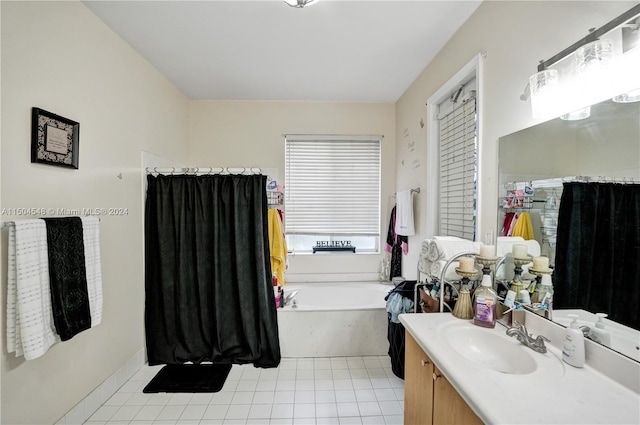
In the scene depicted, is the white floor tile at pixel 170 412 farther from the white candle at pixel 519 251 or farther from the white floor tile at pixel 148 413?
the white candle at pixel 519 251

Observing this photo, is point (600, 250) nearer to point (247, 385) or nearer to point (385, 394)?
point (385, 394)

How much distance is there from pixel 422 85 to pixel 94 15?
2.55 metres

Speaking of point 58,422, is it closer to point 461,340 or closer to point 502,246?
point 461,340

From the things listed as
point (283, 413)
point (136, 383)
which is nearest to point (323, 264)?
point (283, 413)

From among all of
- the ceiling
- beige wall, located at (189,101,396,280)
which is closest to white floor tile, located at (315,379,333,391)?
beige wall, located at (189,101,396,280)

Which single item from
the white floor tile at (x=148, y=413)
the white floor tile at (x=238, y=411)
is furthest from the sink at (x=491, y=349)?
the white floor tile at (x=148, y=413)

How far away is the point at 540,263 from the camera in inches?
47.1

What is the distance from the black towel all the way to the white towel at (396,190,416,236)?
2.52m

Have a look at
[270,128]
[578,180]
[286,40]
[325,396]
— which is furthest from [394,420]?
[270,128]

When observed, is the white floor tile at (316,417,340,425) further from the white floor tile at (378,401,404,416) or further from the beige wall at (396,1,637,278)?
the beige wall at (396,1,637,278)

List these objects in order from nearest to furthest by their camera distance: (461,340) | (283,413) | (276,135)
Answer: (461,340), (283,413), (276,135)

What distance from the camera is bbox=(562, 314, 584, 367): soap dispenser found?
0.94m

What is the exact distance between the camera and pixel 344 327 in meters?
2.39

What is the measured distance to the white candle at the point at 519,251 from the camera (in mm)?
1282
